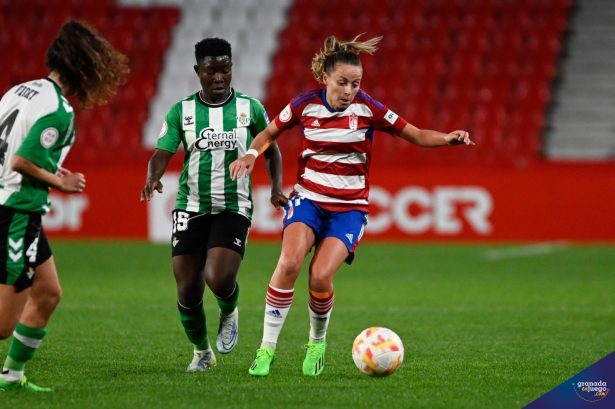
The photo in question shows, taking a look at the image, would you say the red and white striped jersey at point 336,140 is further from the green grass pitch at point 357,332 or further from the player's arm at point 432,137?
the green grass pitch at point 357,332

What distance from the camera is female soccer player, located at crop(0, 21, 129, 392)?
4781 mm

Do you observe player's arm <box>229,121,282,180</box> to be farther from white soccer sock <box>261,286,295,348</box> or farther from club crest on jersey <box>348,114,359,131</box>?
white soccer sock <box>261,286,295,348</box>

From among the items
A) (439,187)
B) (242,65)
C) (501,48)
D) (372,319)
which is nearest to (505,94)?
(501,48)

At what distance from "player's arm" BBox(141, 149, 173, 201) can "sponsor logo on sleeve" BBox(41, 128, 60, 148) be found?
1099 millimetres

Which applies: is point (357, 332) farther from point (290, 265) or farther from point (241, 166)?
point (241, 166)

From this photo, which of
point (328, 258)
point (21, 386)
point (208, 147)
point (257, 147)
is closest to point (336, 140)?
point (257, 147)

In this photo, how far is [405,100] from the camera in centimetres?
1930

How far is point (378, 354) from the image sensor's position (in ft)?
18.3

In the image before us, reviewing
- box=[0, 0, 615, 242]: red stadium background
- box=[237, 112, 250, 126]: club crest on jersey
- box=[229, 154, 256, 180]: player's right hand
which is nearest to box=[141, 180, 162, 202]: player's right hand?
box=[229, 154, 256, 180]: player's right hand

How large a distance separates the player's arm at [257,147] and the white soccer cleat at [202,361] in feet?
4.07

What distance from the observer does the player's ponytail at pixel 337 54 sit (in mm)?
5879

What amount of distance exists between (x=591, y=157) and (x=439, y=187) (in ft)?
15.2

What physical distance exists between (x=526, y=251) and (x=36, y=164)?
11.5 metres
